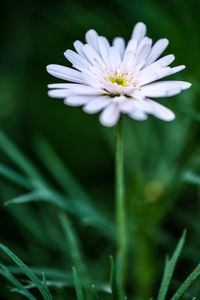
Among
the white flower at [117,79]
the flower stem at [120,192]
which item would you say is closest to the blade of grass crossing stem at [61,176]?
the flower stem at [120,192]

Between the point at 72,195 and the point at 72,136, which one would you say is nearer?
the point at 72,195

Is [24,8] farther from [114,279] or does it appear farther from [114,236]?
[114,279]

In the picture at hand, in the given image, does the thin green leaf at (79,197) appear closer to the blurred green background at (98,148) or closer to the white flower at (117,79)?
the blurred green background at (98,148)

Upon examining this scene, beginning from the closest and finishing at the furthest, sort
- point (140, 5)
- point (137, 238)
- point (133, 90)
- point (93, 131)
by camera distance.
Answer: point (133, 90) → point (137, 238) → point (140, 5) → point (93, 131)

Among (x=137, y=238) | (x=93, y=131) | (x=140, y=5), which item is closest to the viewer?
(x=137, y=238)

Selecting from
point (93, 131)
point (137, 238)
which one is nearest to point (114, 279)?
point (137, 238)

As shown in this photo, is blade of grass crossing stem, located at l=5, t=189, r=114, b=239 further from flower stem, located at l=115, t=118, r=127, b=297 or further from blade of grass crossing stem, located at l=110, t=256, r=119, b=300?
blade of grass crossing stem, located at l=110, t=256, r=119, b=300

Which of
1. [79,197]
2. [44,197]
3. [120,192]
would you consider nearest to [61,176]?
[79,197]

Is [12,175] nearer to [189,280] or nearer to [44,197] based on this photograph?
[44,197]
